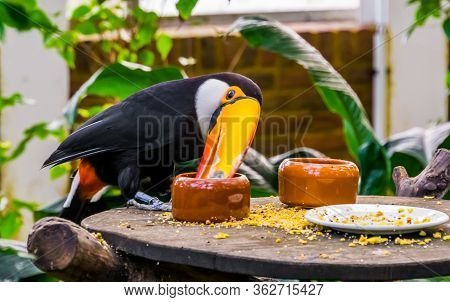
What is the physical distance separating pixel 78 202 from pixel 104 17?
2.92ft

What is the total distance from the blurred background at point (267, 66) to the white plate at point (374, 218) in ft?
3.92

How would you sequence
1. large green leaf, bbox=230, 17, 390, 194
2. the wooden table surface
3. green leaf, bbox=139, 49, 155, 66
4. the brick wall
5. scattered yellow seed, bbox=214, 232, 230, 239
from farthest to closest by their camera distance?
the brick wall
green leaf, bbox=139, 49, 155, 66
large green leaf, bbox=230, 17, 390, 194
scattered yellow seed, bbox=214, 232, 230, 239
the wooden table surface

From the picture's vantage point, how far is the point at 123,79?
1632 millimetres

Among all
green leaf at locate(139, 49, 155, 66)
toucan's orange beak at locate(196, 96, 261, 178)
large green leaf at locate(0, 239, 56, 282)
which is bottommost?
large green leaf at locate(0, 239, 56, 282)

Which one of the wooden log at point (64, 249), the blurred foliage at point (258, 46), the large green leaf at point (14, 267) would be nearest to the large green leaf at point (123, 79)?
the blurred foliage at point (258, 46)

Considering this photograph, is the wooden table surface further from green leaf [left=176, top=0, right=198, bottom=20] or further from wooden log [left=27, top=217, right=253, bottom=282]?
green leaf [left=176, top=0, right=198, bottom=20]

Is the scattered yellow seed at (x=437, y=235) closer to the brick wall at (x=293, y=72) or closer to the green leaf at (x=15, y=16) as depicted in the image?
the green leaf at (x=15, y=16)

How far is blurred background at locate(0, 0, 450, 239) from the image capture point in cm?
235

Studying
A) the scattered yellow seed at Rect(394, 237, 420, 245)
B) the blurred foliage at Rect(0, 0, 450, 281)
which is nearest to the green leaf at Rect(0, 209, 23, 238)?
the blurred foliage at Rect(0, 0, 450, 281)

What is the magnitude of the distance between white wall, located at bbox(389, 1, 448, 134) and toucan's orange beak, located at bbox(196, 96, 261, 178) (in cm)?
153

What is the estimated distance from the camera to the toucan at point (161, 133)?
1.14 m

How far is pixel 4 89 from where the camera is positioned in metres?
2.35

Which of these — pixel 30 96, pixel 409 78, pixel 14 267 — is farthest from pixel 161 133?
pixel 409 78
